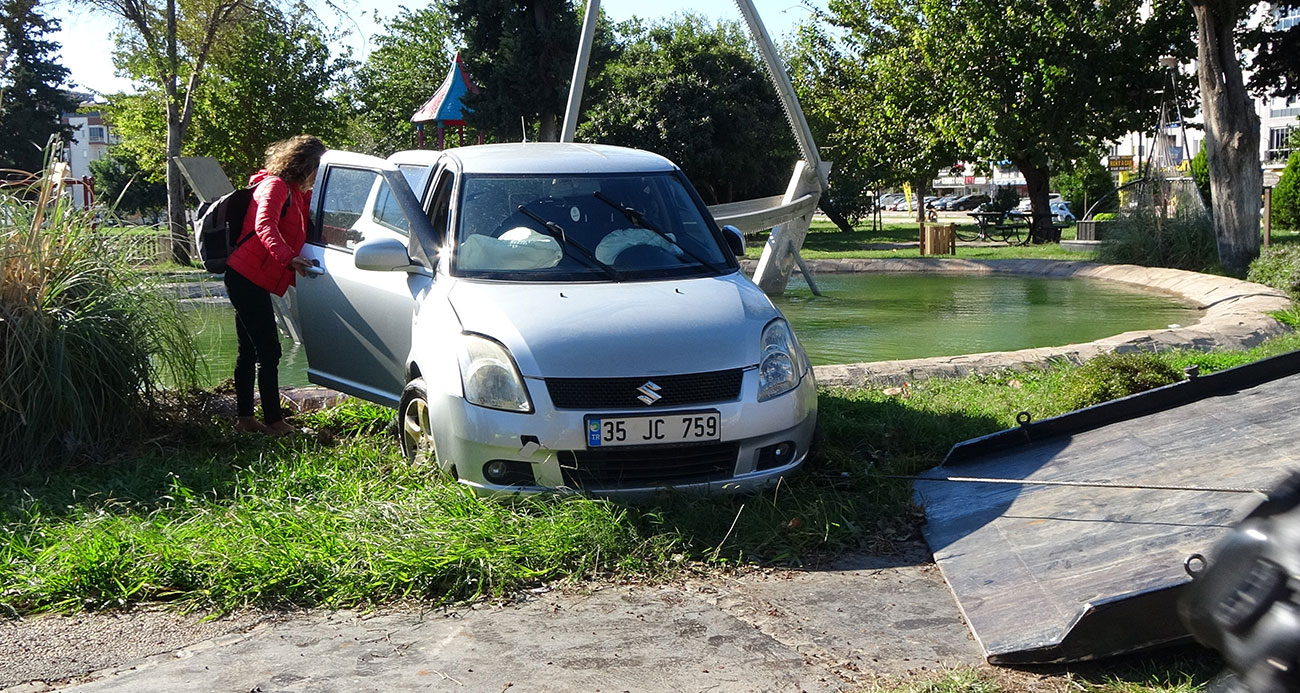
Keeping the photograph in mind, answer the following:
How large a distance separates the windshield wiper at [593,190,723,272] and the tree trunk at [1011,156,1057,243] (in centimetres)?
2606

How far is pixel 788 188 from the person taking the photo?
639 inches

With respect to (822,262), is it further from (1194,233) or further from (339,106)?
(339,106)

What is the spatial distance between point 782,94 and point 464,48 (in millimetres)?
23644

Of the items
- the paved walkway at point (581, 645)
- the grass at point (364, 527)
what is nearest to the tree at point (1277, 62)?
the grass at point (364, 527)

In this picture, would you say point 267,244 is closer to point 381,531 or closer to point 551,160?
point 551,160

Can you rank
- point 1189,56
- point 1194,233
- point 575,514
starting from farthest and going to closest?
point 1189,56 → point 1194,233 → point 575,514

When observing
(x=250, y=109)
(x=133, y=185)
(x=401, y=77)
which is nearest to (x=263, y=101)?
(x=250, y=109)

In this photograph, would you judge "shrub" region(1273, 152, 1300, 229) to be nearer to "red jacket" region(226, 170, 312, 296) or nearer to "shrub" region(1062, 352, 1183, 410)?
"shrub" region(1062, 352, 1183, 410)

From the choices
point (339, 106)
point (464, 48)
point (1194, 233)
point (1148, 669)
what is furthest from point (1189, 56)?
point (339, 106)

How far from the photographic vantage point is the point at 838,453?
6258mm

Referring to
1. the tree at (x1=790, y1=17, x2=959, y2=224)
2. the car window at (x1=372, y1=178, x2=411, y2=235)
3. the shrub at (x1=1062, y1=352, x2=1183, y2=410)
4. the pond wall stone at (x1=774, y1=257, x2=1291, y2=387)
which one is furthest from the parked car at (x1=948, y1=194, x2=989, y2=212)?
the car window at (x1=372, y1=178, x2=411, y2=235)

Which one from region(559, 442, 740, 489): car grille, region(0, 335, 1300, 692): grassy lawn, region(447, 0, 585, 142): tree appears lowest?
region(0, 335, 1300, 692): grassy lawn

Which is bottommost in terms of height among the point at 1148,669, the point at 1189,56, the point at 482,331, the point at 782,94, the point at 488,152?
the point at 1148,669

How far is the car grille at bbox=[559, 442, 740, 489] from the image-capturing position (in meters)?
5.28
